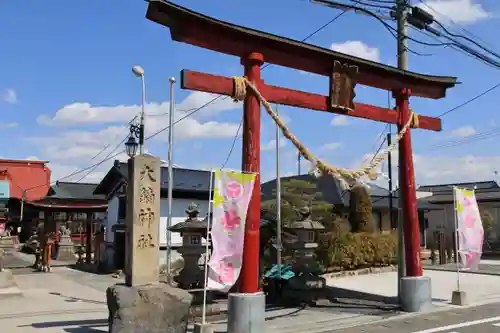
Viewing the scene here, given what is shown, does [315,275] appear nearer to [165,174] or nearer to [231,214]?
[231,214]

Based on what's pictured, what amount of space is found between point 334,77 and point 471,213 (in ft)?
19.1

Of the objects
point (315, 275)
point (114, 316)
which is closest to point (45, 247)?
point (315, 275)

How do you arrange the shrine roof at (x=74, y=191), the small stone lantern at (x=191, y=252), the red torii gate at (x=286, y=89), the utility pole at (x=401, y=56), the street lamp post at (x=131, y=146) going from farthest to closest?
the shrine roof at (x=74, y=191), the street lamp post at (x=131, y=146), the small stone lantern at (x=191, y=252), the utility pole at (x=401, y=56), the red torii gate at (x=286, y=89)

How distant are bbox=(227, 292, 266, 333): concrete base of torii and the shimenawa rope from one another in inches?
131

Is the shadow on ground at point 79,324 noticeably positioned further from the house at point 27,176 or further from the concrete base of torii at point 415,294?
the house at point 27,176

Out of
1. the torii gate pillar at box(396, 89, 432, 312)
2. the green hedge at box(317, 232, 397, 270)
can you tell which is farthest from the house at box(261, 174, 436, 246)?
the torii gate pillar at box(396, 89, 432, 312)

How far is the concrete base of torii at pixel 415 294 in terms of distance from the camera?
1152 centimetres

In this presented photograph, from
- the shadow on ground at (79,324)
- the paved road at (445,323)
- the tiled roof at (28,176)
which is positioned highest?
the tiled roof at (28,176)

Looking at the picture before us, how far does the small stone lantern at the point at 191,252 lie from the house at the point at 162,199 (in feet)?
33.2

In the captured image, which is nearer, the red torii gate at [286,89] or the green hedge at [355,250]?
the red torii gate at [286,89]

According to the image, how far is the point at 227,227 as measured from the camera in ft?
28.7

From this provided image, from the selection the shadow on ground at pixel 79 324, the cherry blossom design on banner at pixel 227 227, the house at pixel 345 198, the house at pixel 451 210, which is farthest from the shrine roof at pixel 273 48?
the house at pixel 451 210

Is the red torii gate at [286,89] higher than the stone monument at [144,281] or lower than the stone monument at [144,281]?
higher

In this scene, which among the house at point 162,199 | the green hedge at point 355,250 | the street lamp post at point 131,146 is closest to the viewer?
the street lamp post at point 131,146
